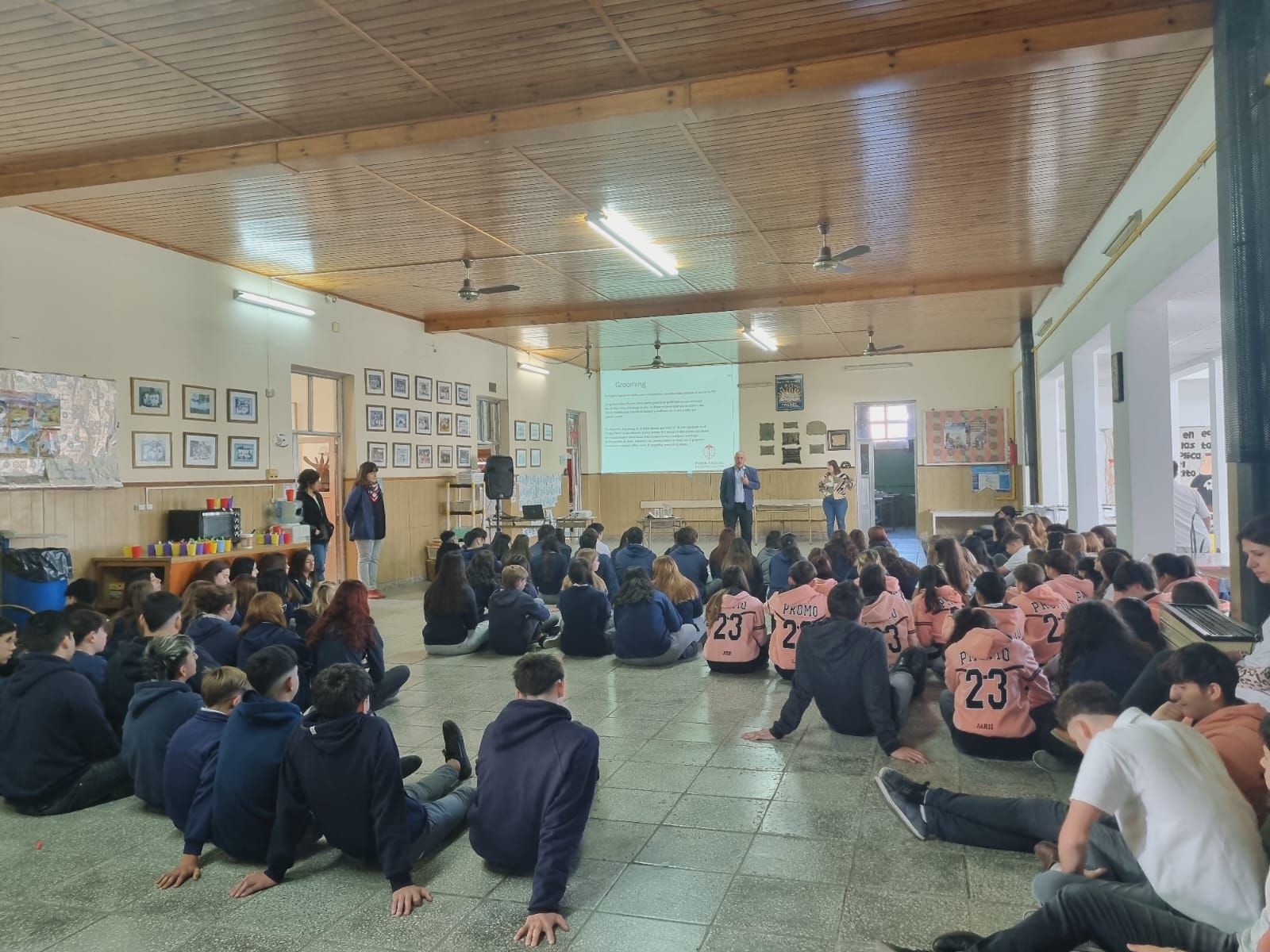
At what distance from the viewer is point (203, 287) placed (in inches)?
333

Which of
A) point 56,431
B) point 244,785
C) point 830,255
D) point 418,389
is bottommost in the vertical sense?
point 244,785

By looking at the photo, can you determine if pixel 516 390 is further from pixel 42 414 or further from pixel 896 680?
pixel 896 680

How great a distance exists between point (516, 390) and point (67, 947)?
1258cm

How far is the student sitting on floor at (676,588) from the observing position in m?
6.79

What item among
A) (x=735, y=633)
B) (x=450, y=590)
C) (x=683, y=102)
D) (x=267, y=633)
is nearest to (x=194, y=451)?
(x=450, y=590)

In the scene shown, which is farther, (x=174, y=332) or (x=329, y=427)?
(x=329, y=427)

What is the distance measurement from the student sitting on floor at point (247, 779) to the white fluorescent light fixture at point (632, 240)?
523cm

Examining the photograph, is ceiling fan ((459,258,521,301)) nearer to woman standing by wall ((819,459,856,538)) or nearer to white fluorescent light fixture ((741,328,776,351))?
white fluorescent light fixture ((741,328,776,351))

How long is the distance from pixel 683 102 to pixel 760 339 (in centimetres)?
950

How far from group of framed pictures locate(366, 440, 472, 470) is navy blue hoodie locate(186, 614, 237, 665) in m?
6.25

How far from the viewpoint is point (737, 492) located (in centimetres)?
1261

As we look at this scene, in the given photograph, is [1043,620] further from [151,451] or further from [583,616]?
[151,451]

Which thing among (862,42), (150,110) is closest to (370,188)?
(150,110)

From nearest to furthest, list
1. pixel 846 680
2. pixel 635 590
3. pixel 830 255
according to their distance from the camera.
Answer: pixel 846 680, pixel 635 590, pixel 830 255
